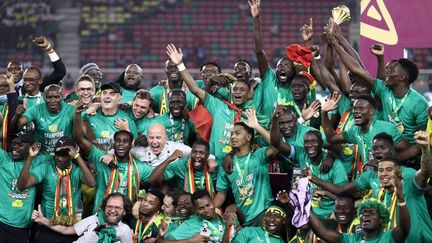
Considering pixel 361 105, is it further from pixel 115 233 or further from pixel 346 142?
pixel 115 233

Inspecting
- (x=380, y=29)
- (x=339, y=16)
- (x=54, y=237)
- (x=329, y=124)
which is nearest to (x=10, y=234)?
(x=54, y=237)

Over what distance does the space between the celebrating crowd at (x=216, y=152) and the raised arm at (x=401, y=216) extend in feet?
0.58

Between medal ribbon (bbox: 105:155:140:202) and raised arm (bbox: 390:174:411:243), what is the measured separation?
304cm

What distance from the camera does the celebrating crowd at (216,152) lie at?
12.2 meters

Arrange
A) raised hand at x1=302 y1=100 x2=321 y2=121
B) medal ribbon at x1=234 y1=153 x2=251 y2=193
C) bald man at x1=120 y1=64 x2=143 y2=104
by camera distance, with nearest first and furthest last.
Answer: medal ribbon at x1=234 y1=153 x2=251 y2=193, raised hand at x1=302 y1=100 x2=321 y2=121, bald man at x1=120 y1=64 x2=143 y2=104

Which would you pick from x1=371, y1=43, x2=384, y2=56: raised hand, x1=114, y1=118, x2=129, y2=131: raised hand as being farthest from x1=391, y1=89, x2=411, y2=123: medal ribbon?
x1=114, y1=118, x2=129, y2=131: raised hand

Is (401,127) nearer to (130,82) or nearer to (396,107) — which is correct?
(396,107)

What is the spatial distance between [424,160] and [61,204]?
13.1 feet

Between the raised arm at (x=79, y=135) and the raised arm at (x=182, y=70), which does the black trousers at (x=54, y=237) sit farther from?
the raised arm at (x=182, y=70)

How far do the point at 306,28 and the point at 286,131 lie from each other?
4.61 feet

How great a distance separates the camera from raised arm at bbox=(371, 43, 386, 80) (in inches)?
491

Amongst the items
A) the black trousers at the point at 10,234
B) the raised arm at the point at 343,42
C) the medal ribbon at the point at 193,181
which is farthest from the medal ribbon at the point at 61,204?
the raised arm at the point at 343,42

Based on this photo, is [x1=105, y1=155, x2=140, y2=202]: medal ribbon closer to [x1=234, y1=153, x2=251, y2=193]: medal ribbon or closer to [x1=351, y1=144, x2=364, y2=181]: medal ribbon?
[x1=234, y1=153, x2=251, y2=193]: medal ribbon

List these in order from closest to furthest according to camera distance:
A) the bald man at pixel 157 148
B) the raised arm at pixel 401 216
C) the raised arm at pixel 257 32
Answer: the raised arm at pixel 401 216 → the bald man at pixel 157 148 → the raised arm at pixel 257 32
